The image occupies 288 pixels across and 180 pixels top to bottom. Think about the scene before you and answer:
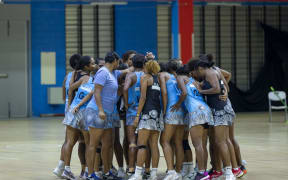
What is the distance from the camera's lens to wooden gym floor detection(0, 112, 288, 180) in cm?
862

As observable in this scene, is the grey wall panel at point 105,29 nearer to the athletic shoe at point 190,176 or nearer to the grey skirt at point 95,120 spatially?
the athletic shoe at point 190,176

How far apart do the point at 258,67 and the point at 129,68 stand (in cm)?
1508

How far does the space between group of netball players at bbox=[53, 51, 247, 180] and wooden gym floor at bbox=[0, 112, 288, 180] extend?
26.4 inches

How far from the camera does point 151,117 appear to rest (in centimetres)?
754

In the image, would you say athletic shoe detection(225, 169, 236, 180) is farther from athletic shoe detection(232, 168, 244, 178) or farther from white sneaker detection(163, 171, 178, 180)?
white sneaker detection(163, 171, 178, 180)

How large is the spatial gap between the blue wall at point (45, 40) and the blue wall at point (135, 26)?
2080mm

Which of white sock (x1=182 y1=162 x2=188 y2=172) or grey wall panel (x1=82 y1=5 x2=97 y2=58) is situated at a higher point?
grey wall panel (x1=82 y1=5 x2=97 y2=58)

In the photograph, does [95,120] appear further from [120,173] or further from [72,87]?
[120,173]

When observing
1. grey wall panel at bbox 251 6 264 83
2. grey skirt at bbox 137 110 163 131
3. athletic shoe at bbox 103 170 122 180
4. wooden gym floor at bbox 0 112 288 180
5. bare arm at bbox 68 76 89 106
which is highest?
grey wall panel at bbox 251 6 264 83

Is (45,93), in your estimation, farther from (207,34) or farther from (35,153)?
(35,153)

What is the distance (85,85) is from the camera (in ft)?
26.0

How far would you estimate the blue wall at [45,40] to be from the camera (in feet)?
66.9

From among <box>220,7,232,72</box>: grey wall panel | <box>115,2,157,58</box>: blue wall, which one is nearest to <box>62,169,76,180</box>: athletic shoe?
<box>115,2,157,58</box>: blue wall

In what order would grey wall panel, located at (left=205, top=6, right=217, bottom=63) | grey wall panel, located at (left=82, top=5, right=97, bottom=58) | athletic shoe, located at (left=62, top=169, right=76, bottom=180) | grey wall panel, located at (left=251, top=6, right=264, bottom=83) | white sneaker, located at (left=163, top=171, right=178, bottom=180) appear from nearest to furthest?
1. white sneaker, located at (left=163, top=171, right=178, bottom=180)
2. athletic shoe, located at (left=62, top=169, right=76, bottom=180)
3. grey wall panel, located at (left=82, top=5, right=97, bottom=58)
4. grey wall panel, located at (left=205, top=6, right=217, bottom=63)
5. grey wall panel, located at (left=251, top=6, right=264, bottom=83)
